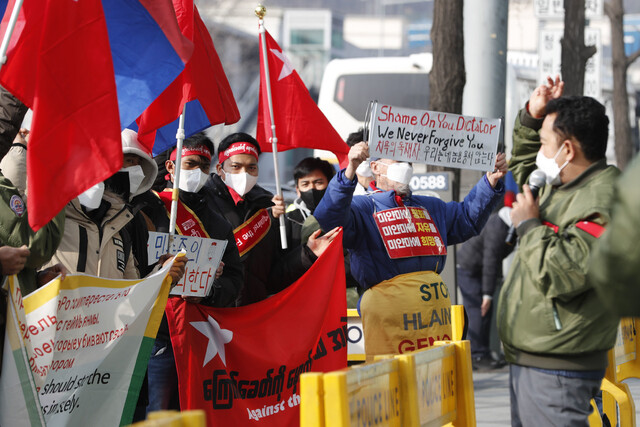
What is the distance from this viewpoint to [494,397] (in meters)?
9.88

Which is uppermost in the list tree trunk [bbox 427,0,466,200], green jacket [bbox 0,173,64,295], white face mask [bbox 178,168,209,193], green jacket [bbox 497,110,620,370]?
tree trunk [bbox 427,0,466,200]

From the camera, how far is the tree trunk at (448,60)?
11047mm

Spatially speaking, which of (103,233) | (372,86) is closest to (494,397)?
(103,233)

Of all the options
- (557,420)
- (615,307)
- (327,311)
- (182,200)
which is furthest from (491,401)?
(615,307)

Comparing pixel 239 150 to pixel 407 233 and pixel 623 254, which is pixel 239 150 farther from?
pixel 623 254

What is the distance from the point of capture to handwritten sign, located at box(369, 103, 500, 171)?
5977mm

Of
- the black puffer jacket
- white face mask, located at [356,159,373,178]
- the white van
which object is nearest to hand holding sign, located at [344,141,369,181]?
white face mask, located at [356,159,373,178]

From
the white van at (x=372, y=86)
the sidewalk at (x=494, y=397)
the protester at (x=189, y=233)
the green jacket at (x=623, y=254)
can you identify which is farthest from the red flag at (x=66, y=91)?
the white van at (x=372, y=86)

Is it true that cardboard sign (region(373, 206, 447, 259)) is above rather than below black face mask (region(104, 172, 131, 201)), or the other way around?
below

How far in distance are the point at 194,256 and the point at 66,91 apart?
129 cm

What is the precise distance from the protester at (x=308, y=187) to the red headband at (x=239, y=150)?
0.79 m

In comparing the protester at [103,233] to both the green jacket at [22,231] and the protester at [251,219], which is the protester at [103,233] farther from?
the protester at [251,219]

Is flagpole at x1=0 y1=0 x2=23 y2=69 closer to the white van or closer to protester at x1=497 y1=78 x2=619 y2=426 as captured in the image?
protester at x1=497 y1=78 x2=619 y2=426

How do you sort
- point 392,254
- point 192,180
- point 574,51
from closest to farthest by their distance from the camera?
point 392,254, point 192,180, point 574,51
